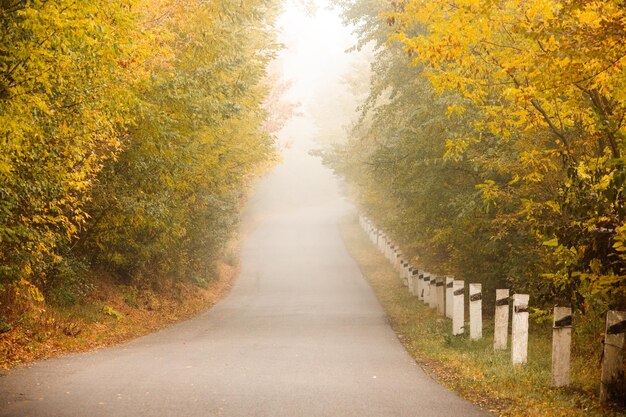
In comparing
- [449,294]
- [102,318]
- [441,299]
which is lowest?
[102,318]

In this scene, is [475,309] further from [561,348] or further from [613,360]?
[613,360]

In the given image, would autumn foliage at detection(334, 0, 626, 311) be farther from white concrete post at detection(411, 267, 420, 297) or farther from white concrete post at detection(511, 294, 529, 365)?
white concrete post at detection(411, 267, 420, 297)

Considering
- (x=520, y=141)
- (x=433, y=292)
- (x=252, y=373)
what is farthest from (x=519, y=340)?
(x=433, y=292)

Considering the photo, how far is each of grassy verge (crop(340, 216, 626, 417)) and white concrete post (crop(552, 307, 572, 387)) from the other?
6.0 inches

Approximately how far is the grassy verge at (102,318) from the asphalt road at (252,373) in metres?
0.62

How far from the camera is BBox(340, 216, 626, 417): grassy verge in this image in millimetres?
7449

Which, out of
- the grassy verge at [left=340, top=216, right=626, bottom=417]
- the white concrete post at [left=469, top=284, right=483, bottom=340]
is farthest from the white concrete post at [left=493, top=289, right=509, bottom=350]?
the white concrete post at [left=469, top=284, right=483, bottom=340]

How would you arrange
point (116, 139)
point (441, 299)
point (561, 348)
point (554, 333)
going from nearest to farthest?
1. point (561, 348)
2. point (554, 333)
3. point (116, 139)
4. point (441, 299)

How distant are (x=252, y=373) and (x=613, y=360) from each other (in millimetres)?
4567

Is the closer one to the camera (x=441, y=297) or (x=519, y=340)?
(x=519, y=340)

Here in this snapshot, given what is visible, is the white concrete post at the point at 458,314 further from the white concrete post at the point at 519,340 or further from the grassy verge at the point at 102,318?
the grassy verge at the point at 102,318

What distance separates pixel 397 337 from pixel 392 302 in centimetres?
717

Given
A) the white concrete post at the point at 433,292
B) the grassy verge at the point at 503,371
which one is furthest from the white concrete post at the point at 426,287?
Result: the grassy verge at the point at 503,371

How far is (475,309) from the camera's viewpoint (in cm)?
1210
